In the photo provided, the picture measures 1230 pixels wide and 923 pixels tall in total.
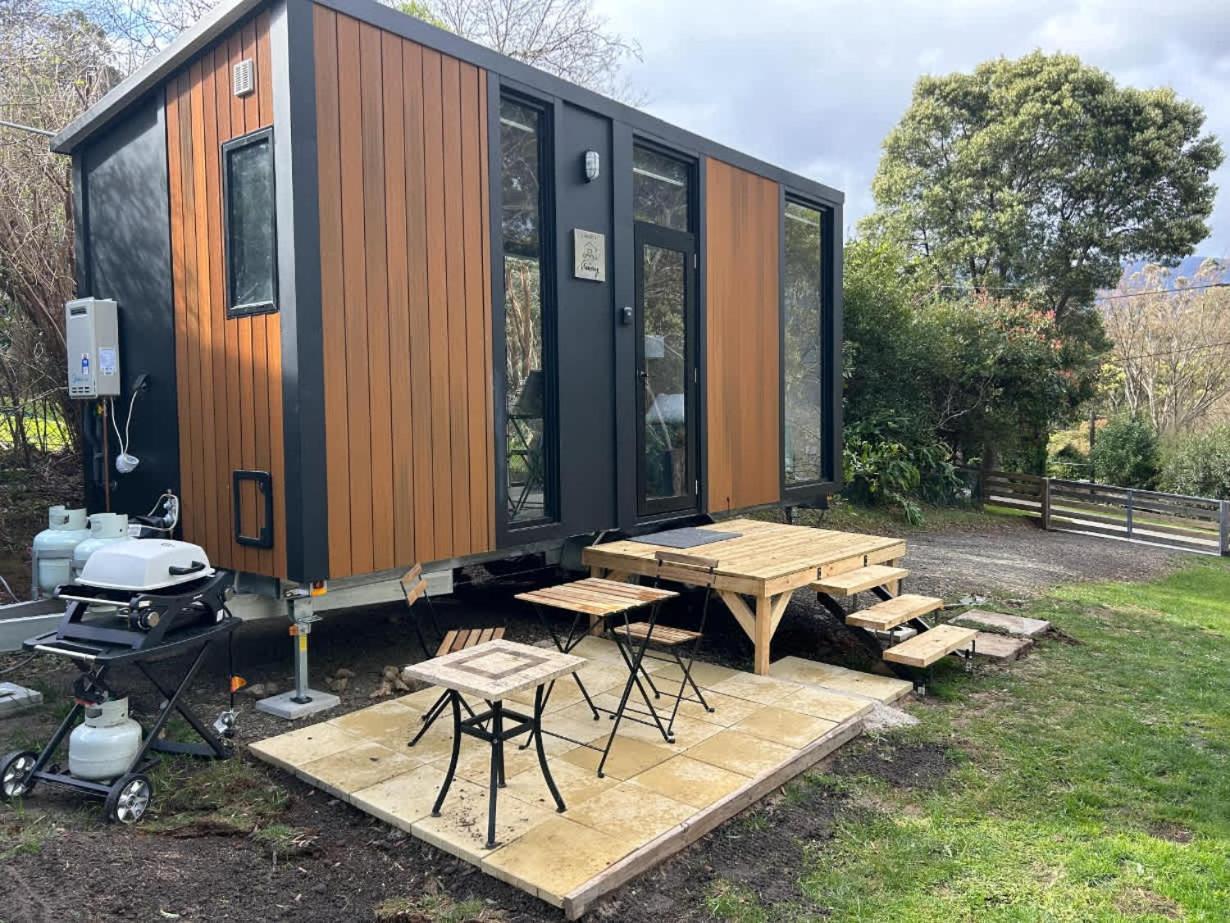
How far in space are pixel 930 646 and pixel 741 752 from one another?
1.57 metres

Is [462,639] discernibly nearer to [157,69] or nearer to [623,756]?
[623,756]

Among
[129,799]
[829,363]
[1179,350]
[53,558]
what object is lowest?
[129,799]

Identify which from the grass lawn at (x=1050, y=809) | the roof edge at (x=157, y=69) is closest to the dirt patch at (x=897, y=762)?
the grass lawn at (x=1050, y=809)

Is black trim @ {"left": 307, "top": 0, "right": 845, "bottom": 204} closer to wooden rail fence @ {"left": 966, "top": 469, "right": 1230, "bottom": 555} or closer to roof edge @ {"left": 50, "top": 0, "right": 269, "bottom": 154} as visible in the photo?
roof edge @ {"left": 50, "top": 0, "right": 269, "bottom": 154}

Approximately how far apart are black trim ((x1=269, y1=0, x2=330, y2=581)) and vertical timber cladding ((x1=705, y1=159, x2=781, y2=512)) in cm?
287

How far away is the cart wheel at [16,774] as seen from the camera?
2773mm

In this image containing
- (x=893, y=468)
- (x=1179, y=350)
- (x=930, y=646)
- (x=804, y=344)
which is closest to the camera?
(x=930, y=646)

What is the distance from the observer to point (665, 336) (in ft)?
18.3

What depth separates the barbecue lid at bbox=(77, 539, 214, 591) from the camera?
2881mm

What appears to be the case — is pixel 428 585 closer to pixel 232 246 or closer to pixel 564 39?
pixel 232 246

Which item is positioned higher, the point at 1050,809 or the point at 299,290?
the point at 299,290

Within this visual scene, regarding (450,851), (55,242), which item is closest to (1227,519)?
(450,851)

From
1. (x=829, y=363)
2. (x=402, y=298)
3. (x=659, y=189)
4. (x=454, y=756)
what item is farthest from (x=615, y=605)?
(x=829, y=363)

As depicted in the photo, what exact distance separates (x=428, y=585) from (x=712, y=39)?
10252 millimetres
